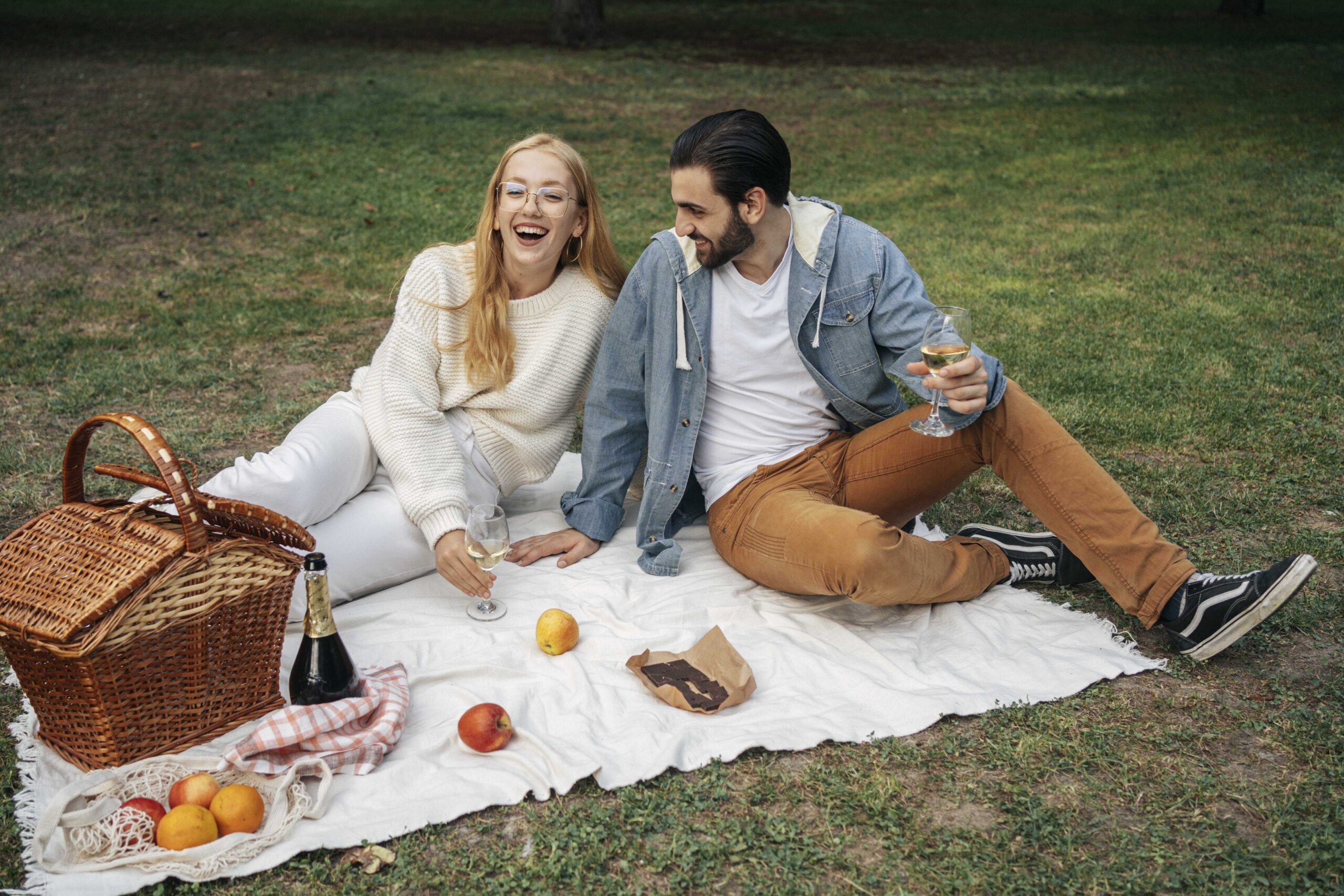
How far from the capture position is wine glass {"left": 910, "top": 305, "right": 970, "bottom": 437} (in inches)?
126

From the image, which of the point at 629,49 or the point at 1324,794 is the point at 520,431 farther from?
the point at 629,49

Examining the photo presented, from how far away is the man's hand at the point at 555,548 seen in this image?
4.24 m

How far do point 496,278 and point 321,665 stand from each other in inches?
62.6

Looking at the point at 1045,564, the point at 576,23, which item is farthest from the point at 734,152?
the point at 576,23

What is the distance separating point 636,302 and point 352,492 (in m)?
1.25

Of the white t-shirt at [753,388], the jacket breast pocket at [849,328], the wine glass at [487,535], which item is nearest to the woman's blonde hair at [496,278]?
the white t-shirt at [753,388]

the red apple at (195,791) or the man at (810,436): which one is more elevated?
the man at (810,436)

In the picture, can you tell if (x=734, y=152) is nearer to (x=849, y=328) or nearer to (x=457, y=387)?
(x=849, y=328)

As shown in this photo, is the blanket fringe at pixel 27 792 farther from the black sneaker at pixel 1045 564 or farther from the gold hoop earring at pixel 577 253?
the black sneaker at pixel 1045 564

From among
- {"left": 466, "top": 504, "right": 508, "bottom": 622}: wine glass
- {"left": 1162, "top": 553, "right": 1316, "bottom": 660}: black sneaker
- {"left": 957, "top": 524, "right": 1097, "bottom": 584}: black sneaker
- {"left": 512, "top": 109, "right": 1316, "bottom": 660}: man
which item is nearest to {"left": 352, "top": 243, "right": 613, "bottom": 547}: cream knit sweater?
{"left": 512, "top": 109, "right": 1316, "bottom": 660}: man

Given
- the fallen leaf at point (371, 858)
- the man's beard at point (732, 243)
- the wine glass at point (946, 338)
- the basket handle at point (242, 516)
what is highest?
the man's beard at point (732, 243)

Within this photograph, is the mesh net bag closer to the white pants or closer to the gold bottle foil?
the gold bottle foil

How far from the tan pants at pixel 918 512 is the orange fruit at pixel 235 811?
1.80m

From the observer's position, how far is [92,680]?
287cm
